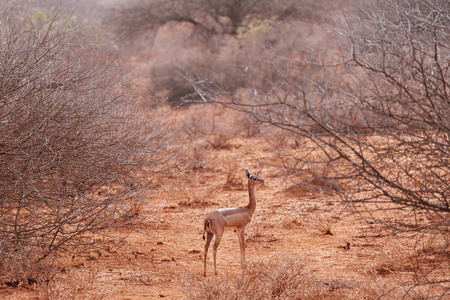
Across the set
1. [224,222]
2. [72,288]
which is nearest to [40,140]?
[72,288]

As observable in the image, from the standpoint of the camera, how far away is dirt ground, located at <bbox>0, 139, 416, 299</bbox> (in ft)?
16.1

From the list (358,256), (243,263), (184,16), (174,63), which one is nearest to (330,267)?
(358,256)

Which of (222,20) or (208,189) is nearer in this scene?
(208,189)

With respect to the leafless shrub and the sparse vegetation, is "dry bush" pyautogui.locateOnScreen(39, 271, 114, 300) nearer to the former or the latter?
the sparse vegetation

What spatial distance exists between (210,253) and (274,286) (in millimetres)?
1673

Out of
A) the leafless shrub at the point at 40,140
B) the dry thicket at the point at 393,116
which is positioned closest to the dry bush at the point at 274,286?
the dry thicket at the point at 393,116

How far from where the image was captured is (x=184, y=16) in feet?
83.0

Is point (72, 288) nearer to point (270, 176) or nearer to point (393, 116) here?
point (270, 176)

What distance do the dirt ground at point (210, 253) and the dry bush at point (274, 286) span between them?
13cm

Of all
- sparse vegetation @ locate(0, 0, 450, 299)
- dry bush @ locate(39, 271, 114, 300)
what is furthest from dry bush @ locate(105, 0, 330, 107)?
dry bush @ locate(39, 271, 114, 300)

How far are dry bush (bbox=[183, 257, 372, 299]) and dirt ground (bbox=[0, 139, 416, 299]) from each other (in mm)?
131

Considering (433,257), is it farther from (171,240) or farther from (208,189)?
(208,189)

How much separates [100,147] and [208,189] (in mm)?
4093

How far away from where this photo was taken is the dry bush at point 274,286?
4.36 m
